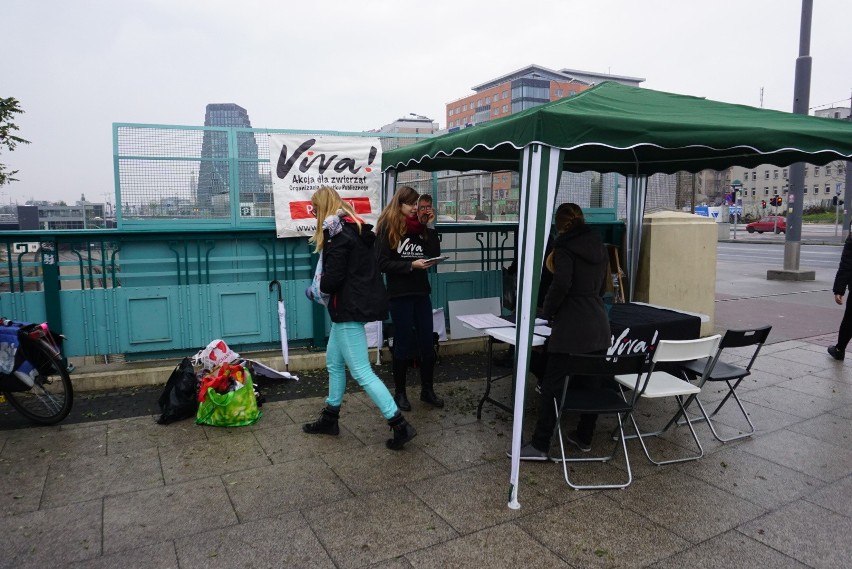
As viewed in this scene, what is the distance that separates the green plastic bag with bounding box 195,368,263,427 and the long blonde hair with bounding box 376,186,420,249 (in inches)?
67.0

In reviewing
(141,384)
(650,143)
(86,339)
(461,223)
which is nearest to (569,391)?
(650,143)

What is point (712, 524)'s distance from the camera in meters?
3.34

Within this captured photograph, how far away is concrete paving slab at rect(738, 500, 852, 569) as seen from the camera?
9.87 feet

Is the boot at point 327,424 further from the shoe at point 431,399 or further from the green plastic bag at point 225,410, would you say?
the shoe at point 431,399

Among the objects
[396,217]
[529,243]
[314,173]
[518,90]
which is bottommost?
[529,243]

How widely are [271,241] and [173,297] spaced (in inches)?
45.0

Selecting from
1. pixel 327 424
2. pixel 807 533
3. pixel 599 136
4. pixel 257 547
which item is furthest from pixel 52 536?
pixel 807 533

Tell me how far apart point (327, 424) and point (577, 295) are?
209 cm

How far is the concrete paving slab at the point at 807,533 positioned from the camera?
301cm

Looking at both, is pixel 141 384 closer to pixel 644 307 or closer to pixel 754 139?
pixel 644 307

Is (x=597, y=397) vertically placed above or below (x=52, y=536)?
above

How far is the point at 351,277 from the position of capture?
415cm

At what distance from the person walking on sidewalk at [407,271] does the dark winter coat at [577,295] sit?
3.97 ft

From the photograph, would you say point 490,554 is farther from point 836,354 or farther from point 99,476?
point 836,354
